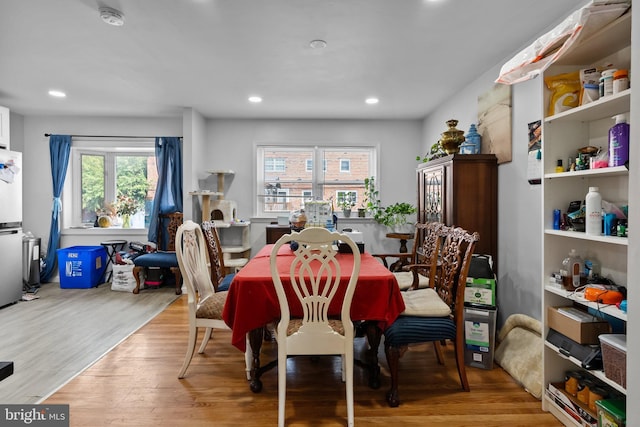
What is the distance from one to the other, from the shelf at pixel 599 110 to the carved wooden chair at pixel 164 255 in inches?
165

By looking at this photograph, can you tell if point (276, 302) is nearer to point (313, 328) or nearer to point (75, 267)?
point (313, 328)

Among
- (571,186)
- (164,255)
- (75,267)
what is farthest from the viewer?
(75,267)

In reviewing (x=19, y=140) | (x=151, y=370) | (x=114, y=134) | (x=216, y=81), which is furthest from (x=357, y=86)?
(x=19, y=140)

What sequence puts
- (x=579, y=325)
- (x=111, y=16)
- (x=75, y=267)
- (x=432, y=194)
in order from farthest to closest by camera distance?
(x=75, y=267) → (x=432, y=194) → (x=111, y=16) → (x=579, y=325)

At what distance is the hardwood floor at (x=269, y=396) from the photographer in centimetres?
196

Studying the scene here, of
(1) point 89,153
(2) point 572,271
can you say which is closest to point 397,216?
(2) point 572,271

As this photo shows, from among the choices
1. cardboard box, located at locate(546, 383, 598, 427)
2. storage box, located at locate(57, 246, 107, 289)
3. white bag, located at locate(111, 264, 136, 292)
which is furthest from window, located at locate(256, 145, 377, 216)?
cardboard box, located at locate(546, 383, 598, 427)

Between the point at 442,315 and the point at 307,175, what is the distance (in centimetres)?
353

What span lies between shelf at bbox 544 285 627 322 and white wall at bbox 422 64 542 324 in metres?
0.76

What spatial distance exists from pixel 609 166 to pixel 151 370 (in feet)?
9.96

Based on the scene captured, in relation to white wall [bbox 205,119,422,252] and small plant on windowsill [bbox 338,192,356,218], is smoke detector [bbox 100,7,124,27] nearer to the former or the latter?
white wall [bbox 205,119,422,252]

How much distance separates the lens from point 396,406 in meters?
2.07

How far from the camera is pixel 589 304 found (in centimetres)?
170

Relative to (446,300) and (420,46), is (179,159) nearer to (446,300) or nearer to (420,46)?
(420,46)
